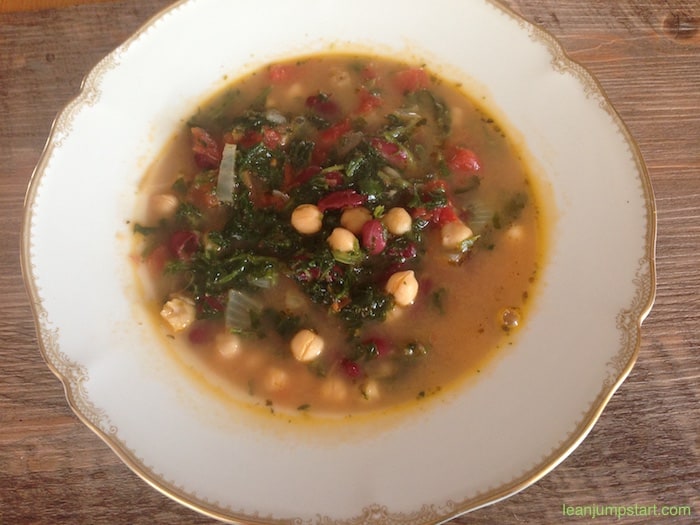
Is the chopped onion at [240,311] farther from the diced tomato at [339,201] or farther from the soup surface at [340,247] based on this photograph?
the diced tomato at [339,201]

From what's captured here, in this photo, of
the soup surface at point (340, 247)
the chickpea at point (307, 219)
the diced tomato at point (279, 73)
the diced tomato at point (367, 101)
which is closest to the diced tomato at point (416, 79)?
the soup surface at point (340, 247)

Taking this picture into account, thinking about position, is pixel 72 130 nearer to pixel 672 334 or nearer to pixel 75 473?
pixel 75 473

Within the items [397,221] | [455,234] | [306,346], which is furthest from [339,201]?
[306,346]

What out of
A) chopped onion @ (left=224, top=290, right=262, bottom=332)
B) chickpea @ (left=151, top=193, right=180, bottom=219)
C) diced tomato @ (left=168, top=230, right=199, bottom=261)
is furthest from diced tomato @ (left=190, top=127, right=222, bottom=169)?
chopped onion @ (left=224, top=290, right=262, bottom=332)

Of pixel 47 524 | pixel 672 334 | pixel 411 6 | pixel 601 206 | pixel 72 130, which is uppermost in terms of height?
pixel 411 6

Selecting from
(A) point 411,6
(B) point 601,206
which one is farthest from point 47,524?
(A) point 411,6

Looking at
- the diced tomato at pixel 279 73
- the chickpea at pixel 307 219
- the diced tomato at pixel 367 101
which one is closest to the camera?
the chickpea at pixel 307 219

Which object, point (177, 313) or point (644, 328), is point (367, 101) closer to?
point (177, 313)
